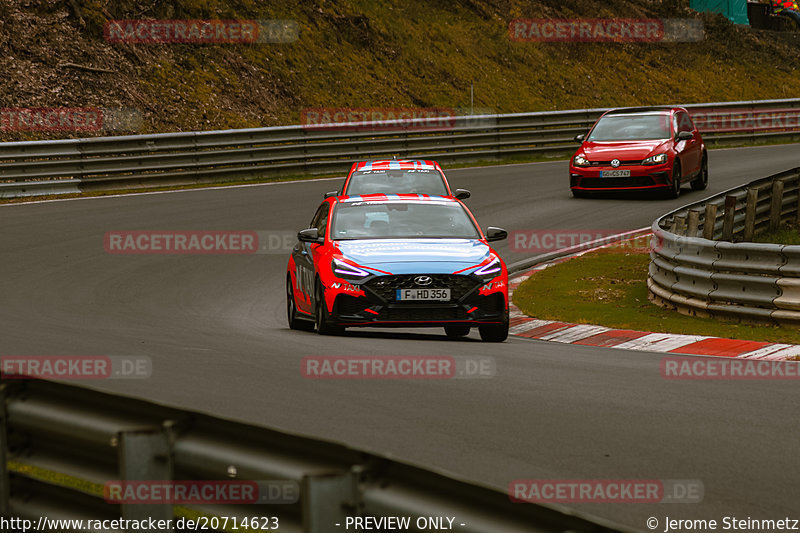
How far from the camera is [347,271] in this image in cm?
1195

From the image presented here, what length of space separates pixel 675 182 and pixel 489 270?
1322cm

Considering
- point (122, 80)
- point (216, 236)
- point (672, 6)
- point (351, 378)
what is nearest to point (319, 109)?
point (122, 80)

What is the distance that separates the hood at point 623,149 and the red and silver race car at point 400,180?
247 inches

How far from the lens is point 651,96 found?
149 feet

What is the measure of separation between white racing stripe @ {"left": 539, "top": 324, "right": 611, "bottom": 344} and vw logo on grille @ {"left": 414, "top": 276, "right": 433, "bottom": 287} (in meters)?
1.93

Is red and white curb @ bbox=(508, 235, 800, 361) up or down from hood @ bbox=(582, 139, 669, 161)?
down

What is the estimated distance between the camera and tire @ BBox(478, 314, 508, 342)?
40.0 ft

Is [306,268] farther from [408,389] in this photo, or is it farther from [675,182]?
[675,182]

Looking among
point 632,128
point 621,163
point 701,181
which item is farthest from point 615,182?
point 701,181

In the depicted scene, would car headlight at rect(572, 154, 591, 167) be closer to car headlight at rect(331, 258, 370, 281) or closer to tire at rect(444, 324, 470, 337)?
tire at rect(444, 324, 470, 337)

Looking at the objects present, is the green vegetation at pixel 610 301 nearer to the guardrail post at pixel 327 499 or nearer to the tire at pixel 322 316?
the tire at pixel 322 316

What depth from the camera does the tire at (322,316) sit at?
1208 centimetres

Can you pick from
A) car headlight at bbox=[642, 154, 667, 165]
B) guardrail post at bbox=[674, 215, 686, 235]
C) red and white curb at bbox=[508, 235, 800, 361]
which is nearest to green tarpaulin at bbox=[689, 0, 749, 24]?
car headlight at bbox=[642, 154, 667, 165]

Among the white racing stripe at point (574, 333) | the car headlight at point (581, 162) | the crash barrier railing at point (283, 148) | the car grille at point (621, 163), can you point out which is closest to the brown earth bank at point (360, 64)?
the crash barrier railing at point (283, 148)
